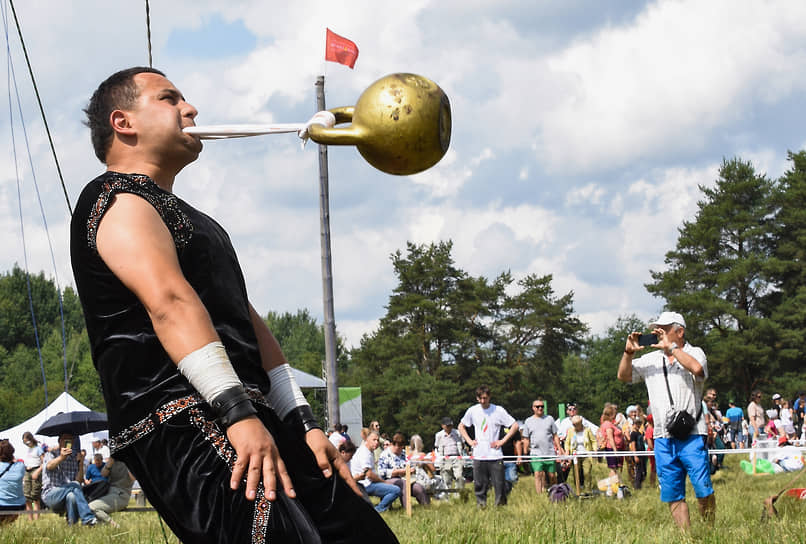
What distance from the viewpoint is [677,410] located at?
6.85 meters

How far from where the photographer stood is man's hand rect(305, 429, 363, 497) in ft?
7.24

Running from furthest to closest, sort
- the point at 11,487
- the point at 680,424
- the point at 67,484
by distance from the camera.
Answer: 1. the point at 67,484
2. the point at 11,487
3. the point at 680,424

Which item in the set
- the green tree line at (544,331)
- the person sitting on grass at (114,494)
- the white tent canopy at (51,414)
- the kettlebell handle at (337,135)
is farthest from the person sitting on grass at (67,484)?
the green tree line at (544,331)

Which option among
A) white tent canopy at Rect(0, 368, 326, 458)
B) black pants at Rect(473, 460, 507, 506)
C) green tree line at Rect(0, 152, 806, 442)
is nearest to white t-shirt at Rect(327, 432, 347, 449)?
black pants at Rect(473, 460, 507, 506)

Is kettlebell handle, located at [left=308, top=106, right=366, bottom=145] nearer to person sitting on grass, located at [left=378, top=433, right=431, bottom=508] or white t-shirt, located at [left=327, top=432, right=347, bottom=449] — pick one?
white t-shirt, located at [left=327, top=432, right=347, bottom=449]

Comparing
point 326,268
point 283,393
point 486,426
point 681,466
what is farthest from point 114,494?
point 283,393

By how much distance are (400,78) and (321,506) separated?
39.7 inches

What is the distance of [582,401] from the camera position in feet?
226

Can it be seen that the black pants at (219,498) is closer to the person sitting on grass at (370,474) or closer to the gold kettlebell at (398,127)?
the gold kettlebell at (398,127)

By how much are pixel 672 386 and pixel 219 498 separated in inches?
226

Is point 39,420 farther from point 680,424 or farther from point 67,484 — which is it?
point 680,424

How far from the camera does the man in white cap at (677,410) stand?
6754mm

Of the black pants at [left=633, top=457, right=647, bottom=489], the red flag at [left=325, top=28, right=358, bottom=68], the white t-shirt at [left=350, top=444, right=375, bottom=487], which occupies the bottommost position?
the black pants at [left=633, top=457, right=647, bottom=489]

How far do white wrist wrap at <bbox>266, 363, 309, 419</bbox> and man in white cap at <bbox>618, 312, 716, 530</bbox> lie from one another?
15.2 feet
